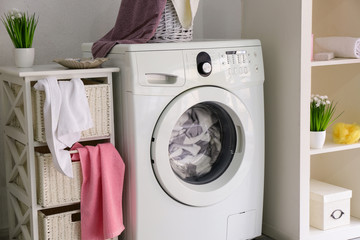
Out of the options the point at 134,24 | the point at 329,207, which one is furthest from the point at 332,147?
the point at 134,24

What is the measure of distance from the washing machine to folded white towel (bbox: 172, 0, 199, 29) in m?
0.15

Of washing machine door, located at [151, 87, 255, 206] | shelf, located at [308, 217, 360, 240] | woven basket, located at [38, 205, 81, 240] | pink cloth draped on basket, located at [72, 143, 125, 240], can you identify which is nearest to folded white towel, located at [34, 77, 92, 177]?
pink cloth draped on basket, located at [72, 143, 125, 240]

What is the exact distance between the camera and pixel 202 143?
2578 mm

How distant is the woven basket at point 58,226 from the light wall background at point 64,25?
63 cm

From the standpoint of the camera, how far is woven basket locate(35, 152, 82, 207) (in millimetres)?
2223

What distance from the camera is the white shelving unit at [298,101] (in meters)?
2.54

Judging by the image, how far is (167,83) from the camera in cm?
239

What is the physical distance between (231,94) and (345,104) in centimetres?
78

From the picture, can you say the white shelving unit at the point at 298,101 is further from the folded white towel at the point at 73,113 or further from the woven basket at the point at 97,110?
the folded white towel at the point at 73,113

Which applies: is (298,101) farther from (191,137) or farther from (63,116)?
(63,116)

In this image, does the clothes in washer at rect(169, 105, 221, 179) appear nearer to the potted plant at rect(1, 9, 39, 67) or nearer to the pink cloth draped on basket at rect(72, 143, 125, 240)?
the pink cloth draped on basket at rect(72, 143, 125, 240)

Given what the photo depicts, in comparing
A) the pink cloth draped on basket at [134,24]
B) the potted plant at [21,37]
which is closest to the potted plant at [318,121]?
the pink cloth draped on basket at [134,24]

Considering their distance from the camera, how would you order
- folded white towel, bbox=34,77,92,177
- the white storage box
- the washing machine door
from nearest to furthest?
folded white towel, bbox=34,77,92,177, the washing machine door, the white storage box

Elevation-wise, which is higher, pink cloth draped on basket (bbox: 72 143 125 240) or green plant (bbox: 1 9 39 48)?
green plant (bbox: 1 9 39 48)
